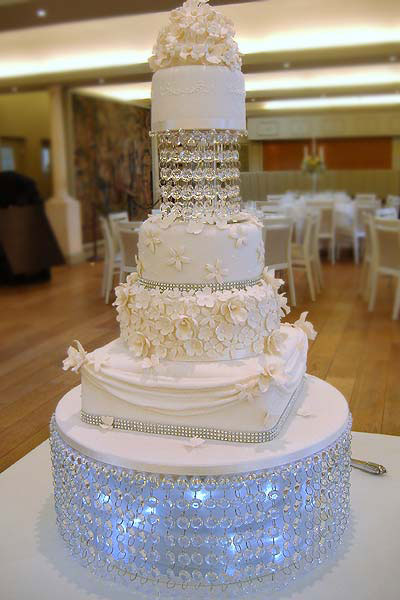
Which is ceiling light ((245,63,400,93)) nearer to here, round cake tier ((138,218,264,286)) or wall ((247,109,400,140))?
wall ((247,109,400,140))

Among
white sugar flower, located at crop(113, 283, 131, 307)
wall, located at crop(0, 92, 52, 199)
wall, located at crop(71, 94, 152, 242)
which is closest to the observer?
white sugar flower, located at crop(113, 283, 131, 307)

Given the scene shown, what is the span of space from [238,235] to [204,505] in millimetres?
947

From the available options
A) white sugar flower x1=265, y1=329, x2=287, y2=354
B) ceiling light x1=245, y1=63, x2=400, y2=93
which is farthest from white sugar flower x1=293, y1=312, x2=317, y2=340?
ceiling light x1=245, y1=63, x2=400, y2=93

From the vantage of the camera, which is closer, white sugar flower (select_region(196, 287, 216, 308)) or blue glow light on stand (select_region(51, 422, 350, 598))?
blue glow light on stand (select_region(51, 422, 350, 598))

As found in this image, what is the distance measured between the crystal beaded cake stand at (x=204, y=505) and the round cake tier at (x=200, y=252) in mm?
588

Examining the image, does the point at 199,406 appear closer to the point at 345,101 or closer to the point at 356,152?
the point at 345,101

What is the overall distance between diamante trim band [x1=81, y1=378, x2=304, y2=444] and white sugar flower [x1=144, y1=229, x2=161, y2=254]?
636 millimetres

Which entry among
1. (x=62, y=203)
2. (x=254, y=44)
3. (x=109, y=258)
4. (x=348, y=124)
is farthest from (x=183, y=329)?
(x=348, y=124)

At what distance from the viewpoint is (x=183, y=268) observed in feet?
7.65

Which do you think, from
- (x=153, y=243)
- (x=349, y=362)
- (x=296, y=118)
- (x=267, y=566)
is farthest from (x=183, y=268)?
(x=296, y=118)

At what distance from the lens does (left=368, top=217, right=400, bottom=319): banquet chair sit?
20.1 feet

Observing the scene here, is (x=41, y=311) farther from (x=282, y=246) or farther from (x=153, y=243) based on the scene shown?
(x=153, y=243)

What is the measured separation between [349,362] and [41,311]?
346 cm

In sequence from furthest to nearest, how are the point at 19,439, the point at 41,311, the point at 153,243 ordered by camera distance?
the point at 41,311, the point at 19,439, the point at 153,243
